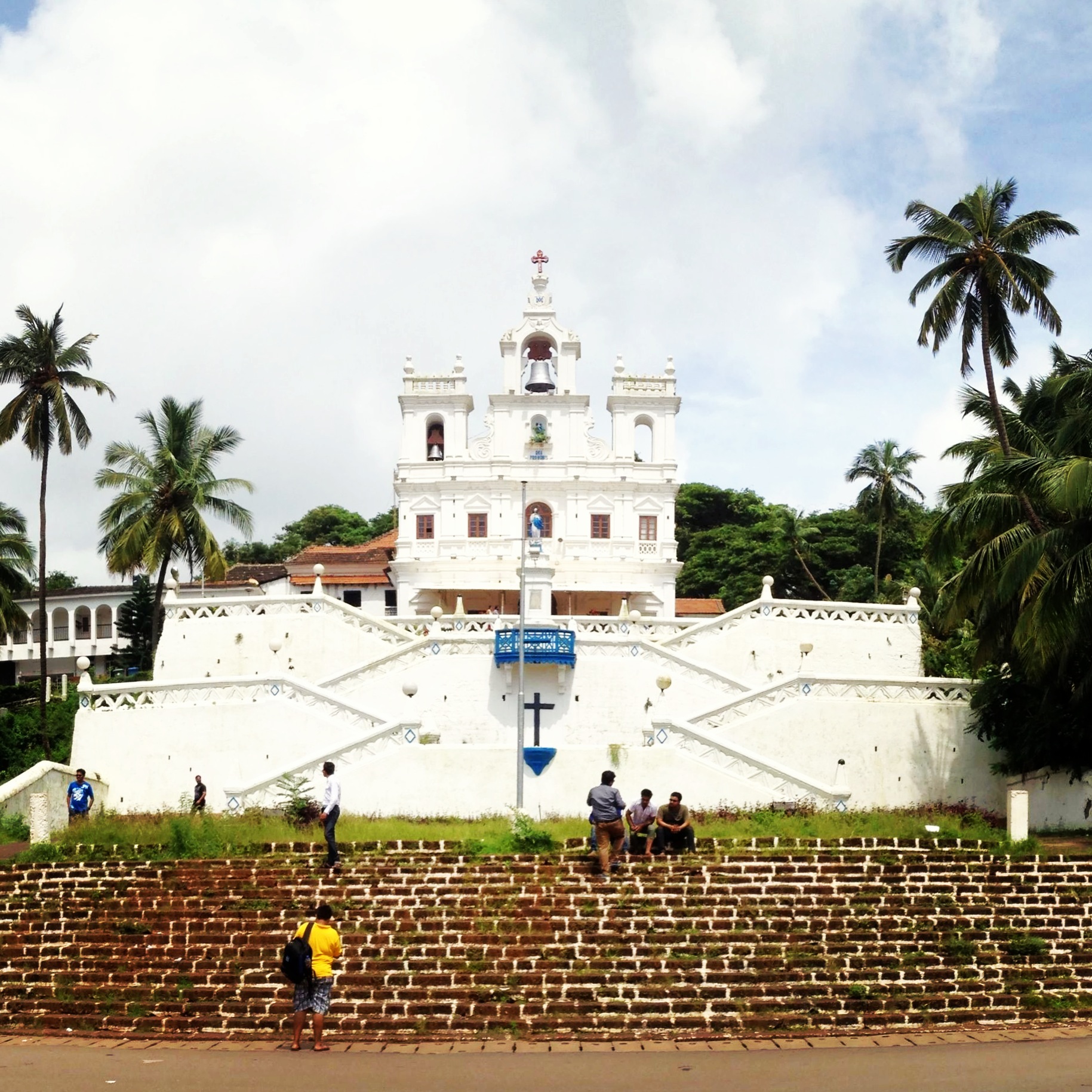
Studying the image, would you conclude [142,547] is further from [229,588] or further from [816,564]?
[816,564]

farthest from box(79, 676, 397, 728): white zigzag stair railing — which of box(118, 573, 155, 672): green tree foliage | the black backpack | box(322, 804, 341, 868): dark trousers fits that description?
box(118, 573, 155, 672): green tree foliage

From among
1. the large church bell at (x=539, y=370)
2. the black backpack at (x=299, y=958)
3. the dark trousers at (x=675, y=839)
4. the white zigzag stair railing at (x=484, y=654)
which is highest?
the large church bell at (x=539, y=370)

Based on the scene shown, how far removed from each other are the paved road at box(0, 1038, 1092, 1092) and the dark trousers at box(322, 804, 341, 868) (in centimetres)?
414

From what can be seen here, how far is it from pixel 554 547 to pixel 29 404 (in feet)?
65.9

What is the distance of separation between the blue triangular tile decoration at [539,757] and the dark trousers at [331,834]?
22.9 feet

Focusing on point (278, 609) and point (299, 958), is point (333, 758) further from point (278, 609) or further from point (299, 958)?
point (299, 958)

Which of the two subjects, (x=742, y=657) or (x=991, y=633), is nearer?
(x=991, y=633)

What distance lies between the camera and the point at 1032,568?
2591 cm

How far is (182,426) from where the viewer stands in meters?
45.7

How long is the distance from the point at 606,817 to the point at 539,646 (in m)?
12.3

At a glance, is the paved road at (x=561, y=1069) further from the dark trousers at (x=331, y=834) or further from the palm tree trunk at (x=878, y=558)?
the palm tree trunk at (x=878, y=558)

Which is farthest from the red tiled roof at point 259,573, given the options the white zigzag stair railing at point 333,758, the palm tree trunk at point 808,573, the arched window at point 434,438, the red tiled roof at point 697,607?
the white zigzag stair railing at point 333,758

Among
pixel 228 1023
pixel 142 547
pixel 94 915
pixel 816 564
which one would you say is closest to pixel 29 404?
pixel 142 547

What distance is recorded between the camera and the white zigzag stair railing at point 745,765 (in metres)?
27.6
